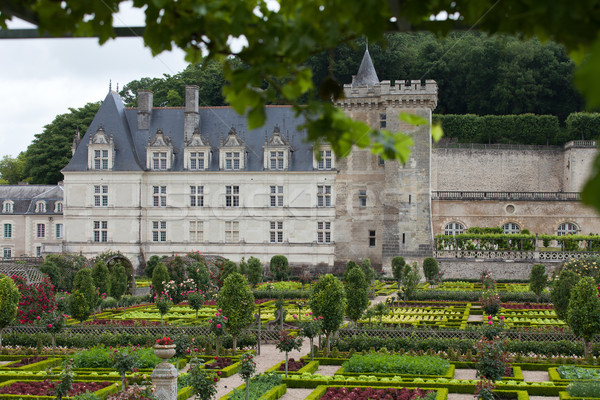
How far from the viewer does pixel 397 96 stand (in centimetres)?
3791

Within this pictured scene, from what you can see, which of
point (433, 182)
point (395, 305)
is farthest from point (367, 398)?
point (433, 182)

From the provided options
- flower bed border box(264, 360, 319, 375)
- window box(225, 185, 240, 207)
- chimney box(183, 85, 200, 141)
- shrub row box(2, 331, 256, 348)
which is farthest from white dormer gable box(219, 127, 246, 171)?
flower bed border box(264, 360, 319, 375)

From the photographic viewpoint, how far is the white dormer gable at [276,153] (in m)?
37.3

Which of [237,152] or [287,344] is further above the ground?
[237,152]

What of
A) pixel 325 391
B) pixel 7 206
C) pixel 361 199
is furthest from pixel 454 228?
pixel 325 391

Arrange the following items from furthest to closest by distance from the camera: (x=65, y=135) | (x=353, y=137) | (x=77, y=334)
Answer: (x=65, y=135) < (x=77, y=334) < (x=353, y=137)

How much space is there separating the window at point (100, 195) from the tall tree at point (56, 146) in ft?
55.6

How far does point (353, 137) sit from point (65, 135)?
2187 inches

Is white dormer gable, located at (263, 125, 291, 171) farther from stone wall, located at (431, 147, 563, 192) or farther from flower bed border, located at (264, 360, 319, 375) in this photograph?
flower bed border, located at (264, 360, 319, 375)

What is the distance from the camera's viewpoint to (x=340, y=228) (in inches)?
1533

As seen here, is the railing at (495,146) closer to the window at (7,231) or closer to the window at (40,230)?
the window at (40,230)

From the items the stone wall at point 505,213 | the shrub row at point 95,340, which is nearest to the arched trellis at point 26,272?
the shrub row at point 95,340

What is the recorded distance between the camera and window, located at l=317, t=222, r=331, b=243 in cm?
3709

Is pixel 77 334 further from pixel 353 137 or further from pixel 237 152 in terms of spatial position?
pixel 237 152
